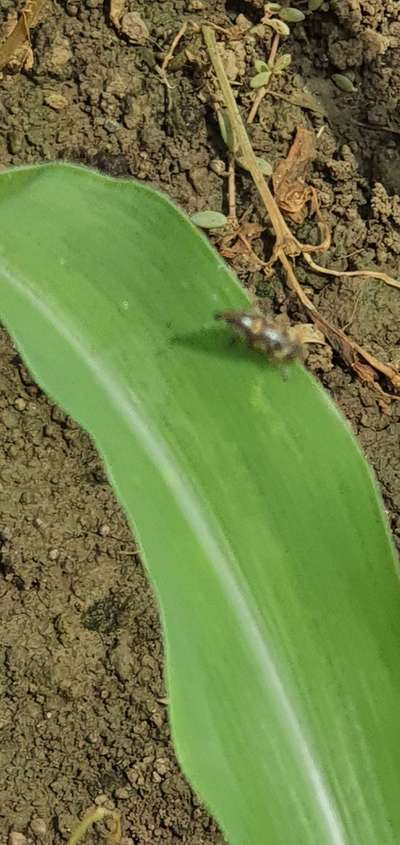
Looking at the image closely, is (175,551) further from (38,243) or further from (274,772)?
(38,243)

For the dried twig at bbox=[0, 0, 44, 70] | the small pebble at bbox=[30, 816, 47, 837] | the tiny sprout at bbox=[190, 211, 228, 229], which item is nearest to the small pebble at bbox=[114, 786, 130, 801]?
the small pebble at bbox=[30, 816, 47, 837]

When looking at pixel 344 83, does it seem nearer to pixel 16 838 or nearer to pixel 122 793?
pixel 122 793

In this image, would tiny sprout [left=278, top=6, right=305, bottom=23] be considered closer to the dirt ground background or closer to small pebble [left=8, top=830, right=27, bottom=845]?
the dirt ground background

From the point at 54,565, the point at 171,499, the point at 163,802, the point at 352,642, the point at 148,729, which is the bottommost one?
the point at 163,802

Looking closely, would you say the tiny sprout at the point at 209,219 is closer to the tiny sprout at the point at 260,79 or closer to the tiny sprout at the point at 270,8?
the tiny sprout at the point at 260,79

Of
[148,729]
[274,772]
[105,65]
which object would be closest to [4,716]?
[148,729]

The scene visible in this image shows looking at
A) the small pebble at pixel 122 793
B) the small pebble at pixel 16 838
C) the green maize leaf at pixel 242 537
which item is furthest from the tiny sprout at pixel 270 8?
the small pebble at pixel 16 838
